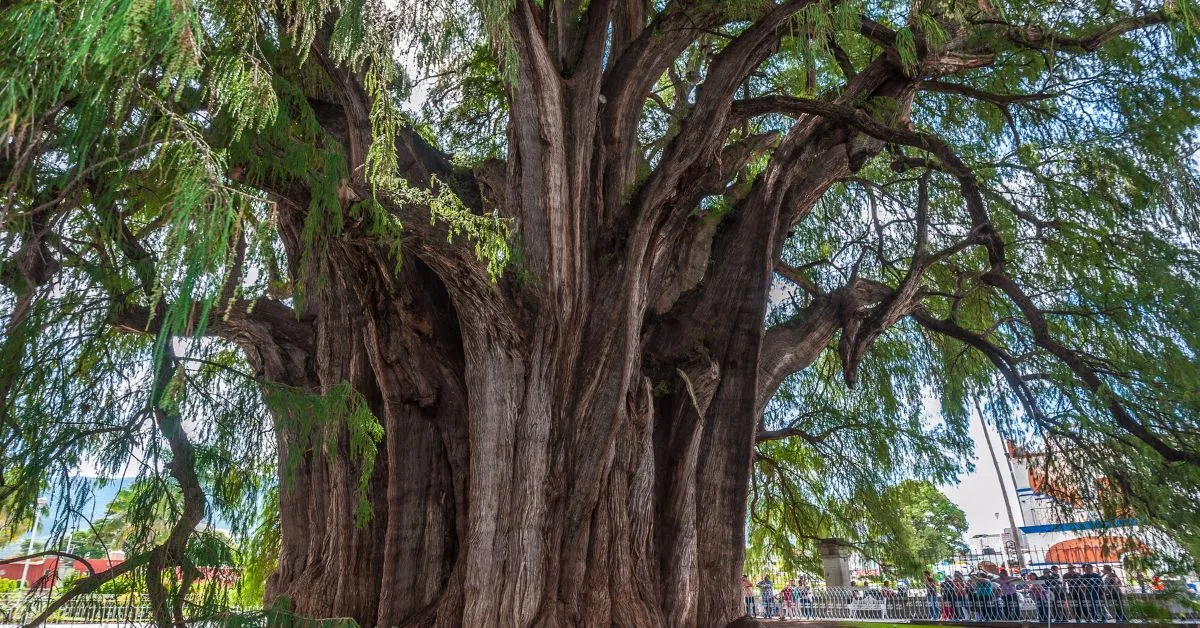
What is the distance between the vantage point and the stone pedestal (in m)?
9.33

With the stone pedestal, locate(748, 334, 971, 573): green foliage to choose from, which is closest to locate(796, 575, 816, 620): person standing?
the stone pedestal

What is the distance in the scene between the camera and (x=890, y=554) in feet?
25.6

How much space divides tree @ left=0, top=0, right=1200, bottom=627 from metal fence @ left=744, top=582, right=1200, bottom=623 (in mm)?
2647

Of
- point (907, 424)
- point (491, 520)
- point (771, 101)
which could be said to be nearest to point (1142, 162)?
point (771, 101)

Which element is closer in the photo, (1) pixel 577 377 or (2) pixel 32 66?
(2) pixel 32 66

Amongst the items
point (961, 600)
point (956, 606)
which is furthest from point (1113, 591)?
point (956, 606)

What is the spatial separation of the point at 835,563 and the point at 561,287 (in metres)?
7.16

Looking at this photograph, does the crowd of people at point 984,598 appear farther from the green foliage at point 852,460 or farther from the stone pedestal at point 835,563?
the green foliage at point 852,460

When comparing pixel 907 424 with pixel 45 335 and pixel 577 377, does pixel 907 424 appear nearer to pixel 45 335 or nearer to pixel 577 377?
pixel 577 377

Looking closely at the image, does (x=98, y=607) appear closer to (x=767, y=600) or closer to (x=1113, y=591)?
(x=1113, y=591)

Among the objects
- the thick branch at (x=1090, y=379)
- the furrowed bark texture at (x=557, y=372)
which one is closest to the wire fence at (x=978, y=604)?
the thick branch at (x=1090, y=379)

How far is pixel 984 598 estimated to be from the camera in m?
9.13

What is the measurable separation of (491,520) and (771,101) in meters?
2.92

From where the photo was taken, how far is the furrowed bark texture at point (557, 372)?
3.95 meters
